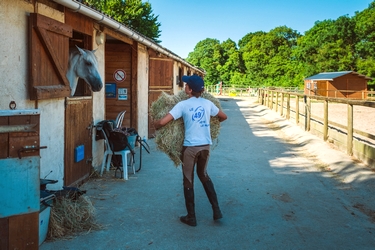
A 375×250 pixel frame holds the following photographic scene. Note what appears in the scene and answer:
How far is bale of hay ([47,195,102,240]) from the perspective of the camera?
12.9ft

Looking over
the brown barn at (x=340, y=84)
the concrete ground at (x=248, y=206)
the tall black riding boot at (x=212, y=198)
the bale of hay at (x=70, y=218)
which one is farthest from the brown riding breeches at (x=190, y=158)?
the brown barn at (x=340, y=84)

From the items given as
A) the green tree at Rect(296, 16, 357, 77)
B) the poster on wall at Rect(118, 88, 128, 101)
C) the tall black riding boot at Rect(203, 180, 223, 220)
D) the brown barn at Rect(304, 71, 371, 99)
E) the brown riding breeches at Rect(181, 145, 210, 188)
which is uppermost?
the green tree at Rect(296, 16, 357, 77)

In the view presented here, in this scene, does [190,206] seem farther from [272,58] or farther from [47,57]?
[272,58]

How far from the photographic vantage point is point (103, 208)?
196 inches

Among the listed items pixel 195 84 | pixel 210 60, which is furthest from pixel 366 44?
pixel 195 84

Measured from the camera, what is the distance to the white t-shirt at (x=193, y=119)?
429cm

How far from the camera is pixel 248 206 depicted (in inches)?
202

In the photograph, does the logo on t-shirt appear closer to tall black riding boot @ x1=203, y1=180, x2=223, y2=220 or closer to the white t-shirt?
the white t-shirt

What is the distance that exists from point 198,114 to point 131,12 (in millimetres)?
34468

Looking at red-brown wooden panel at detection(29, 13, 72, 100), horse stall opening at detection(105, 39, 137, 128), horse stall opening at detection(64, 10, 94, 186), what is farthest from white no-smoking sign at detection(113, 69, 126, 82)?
red-brown wooden panel at detection(29, 13, 72, 100)

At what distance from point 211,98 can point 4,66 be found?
7.62 feet

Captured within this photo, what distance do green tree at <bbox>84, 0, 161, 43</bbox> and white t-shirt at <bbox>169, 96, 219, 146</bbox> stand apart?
33.3 meters

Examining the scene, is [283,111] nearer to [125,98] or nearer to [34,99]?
[125,98]

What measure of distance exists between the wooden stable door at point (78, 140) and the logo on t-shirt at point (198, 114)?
6.76 feet
